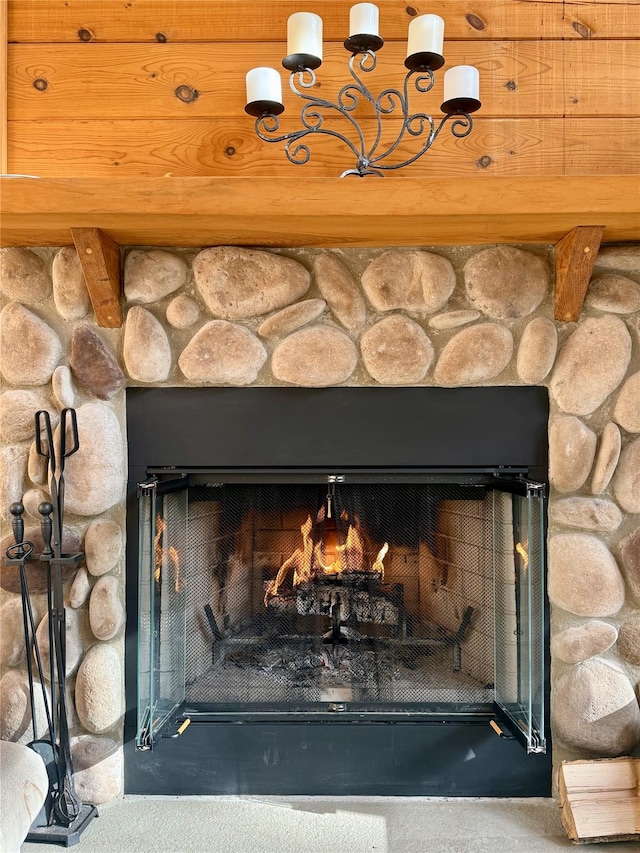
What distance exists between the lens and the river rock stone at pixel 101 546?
182cm

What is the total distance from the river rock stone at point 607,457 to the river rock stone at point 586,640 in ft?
1.14

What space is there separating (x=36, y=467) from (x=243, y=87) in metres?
1.14

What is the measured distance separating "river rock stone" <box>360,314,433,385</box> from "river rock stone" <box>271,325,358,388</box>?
0.05 m

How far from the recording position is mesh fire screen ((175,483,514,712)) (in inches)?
76.3

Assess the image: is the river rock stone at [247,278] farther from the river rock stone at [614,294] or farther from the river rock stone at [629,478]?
the river rock stone at [629,478]

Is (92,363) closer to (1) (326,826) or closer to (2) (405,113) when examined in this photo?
(2) (405,113)

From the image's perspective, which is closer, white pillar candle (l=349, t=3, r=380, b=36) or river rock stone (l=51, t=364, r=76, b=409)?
white pillar candle (l=349, t=3, r=380, b=36)

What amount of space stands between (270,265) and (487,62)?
81cm

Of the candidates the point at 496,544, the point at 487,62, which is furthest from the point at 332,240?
the point at 496,544

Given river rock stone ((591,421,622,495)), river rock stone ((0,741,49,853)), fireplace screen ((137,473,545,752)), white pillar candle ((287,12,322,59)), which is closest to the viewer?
river rock stone ((0,741,49,853))

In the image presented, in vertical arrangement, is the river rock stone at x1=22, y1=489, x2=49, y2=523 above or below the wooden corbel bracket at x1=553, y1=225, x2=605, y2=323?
below

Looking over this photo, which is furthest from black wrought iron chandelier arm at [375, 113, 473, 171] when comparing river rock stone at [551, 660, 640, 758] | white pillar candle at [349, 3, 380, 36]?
river rock stone at [551, 660, 640, 758]

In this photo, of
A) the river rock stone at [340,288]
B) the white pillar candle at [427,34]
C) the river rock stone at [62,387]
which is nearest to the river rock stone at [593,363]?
the river rock stone at [340,288]

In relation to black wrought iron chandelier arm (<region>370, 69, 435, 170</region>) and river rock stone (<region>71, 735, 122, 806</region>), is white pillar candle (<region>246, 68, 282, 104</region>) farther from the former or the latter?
river rock stone (<region>71, 735, 122, 806</region>)
